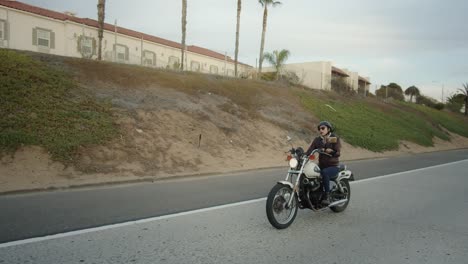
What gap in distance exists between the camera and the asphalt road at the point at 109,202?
586 cm

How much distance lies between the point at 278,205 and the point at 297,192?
480mm

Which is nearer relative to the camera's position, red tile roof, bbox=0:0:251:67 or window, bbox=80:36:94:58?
red tile roof, bbox=0:0:251:67

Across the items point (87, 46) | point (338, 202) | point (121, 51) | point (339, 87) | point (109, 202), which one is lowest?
point (109, 202)

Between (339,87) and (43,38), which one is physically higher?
(43,38)

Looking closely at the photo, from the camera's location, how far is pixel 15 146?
1033 centimetres

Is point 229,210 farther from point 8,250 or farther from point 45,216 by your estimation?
point 8,250

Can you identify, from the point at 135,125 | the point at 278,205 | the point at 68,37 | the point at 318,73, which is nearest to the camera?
the point at 278,205

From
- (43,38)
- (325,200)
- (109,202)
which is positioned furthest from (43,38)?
(325,200)

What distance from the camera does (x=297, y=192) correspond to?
6172 mm

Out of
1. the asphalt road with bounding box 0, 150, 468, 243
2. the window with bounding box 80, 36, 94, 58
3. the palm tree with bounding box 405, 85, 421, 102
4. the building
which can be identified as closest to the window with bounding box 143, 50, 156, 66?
the building

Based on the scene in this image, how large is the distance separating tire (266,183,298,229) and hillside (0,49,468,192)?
19.5 feet

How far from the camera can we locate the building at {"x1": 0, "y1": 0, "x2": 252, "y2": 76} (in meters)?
27.2

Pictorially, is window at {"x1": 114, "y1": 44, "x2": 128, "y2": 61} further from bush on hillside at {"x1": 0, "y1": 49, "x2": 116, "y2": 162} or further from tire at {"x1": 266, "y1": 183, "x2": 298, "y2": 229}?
tire at {"x1": 266, "y1": 183, "x2": 298, "y2": 229}

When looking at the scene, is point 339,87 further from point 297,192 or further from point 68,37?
point 297,192
